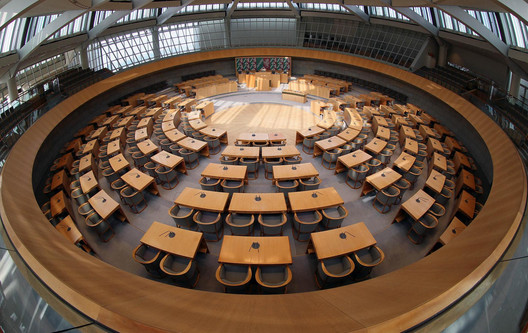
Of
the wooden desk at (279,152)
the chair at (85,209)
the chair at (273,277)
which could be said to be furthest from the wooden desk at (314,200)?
the chair at (85,209)

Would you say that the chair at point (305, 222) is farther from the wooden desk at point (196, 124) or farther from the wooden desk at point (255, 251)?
the wooden desk at point (196, 124)

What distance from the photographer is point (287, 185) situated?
859cm

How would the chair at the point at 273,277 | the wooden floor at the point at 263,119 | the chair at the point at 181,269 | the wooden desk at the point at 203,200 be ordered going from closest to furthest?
the chair at the point at 273,277
the chair at the point at 181,269
the wooden desk at the point at 203,200
the wooden floor at the point at 263,119

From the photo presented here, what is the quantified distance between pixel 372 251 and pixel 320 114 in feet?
36.4

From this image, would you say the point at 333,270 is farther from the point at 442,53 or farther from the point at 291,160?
the point at 442,53

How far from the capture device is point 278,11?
20828 millimetres

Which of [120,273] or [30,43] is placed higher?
[30,43]

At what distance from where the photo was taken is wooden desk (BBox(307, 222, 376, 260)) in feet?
18.2

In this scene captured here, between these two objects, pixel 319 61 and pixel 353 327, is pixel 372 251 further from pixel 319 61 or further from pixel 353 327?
pixel 319 61

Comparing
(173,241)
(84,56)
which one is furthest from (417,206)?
(84,56)

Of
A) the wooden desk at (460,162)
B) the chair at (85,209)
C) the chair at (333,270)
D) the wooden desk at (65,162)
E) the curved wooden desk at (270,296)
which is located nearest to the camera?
the curved wooden desk at (270,296)

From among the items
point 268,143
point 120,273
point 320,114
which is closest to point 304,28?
point 320,114

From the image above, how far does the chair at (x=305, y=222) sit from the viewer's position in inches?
264

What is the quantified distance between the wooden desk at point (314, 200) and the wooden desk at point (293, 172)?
3.62ft
